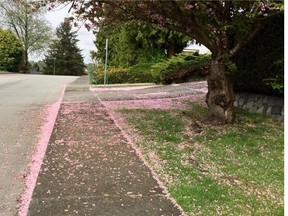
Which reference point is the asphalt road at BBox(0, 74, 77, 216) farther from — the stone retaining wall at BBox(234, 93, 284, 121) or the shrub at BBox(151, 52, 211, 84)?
the shrub at BBox(151, 52, 211, 84)

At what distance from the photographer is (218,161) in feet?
19.1

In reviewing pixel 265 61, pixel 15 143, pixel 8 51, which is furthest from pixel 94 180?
pixel 8 51

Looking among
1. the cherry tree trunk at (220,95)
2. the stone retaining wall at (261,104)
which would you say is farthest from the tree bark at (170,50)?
the cherry tree trunk at (220,95)

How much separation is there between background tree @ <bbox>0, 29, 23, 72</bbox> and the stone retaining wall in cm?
3276

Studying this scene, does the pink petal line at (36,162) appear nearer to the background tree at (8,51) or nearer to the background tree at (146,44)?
the background tree at (146,44)

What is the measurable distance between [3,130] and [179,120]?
393cm

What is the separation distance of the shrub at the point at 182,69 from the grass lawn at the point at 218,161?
9816 mm

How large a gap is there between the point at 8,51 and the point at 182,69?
1006 inches

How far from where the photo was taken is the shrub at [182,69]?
1906 centimetres

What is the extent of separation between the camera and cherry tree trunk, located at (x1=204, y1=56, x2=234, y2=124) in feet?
26.4

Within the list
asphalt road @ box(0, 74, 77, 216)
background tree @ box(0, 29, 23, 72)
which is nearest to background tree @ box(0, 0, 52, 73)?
background tree @ box(0, 29, 23, 72)

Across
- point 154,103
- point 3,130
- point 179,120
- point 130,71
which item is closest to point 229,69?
point 179,120

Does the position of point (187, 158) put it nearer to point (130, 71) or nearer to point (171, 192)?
point (171, 192)

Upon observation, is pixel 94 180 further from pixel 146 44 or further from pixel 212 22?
pixel 146 44
